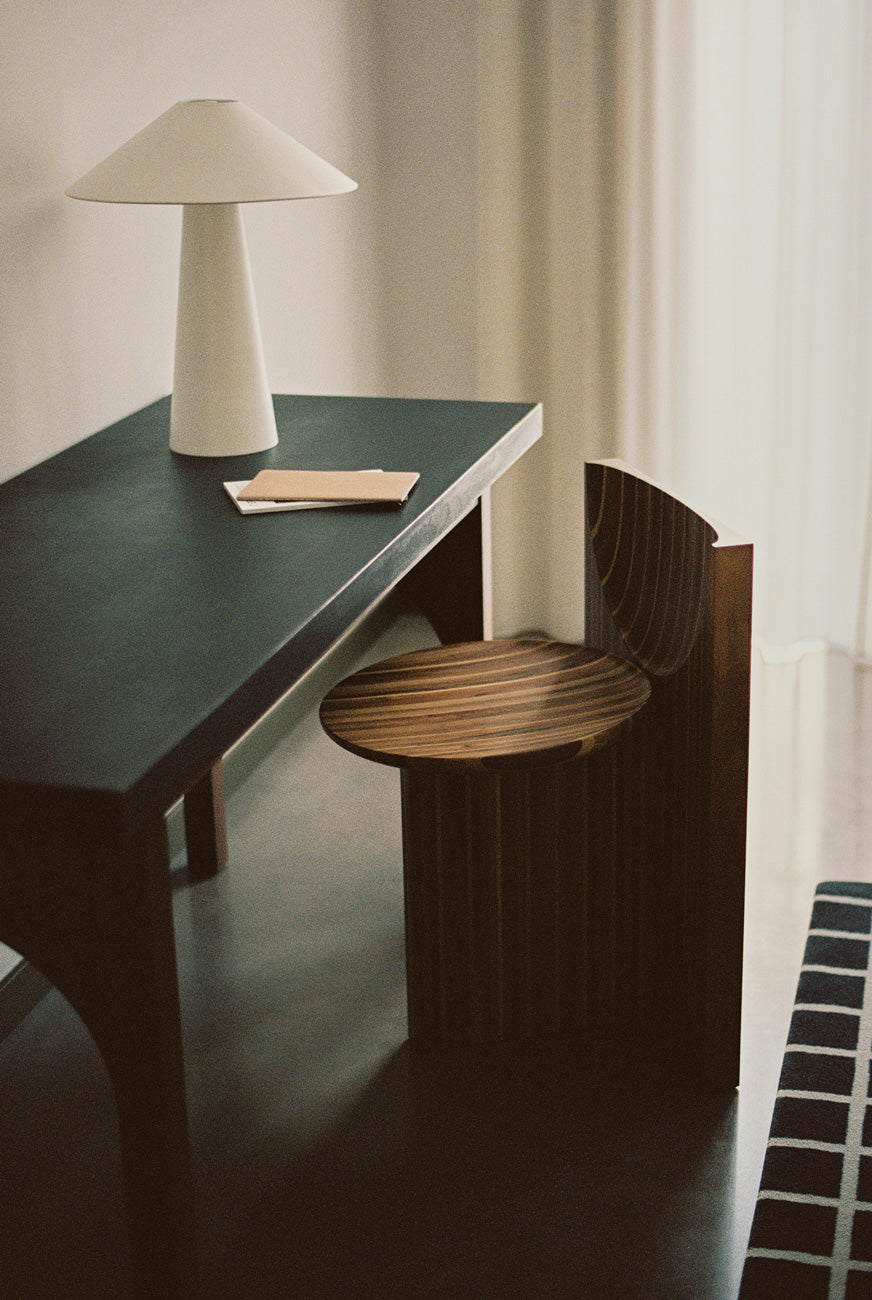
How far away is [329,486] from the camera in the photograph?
60.0 inches

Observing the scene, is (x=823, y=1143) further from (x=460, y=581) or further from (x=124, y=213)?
(x=124, y=213)

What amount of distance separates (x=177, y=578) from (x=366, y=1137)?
26.5 inches

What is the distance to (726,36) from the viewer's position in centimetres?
267

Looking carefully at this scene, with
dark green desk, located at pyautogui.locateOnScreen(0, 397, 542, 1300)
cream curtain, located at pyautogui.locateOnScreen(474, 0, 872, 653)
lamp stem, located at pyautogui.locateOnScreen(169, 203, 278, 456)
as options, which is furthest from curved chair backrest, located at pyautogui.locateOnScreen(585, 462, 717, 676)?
cream curtain, located at pyautogui.locateOnScreen(474, 0, 872, 653)

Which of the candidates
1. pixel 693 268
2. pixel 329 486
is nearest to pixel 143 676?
pixel 329 486

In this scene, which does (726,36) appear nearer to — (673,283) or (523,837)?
(673,283)

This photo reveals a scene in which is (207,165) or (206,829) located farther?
(206,829)

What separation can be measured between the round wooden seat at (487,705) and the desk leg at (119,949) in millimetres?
441

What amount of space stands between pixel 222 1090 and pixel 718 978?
1.91ft

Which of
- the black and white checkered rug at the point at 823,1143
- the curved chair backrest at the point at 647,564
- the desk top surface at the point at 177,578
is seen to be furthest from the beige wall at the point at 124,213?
the black and white checkered rug at the point at 823,1143

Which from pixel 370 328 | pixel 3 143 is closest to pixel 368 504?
pixel 3 143

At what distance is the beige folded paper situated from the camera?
1494 mm

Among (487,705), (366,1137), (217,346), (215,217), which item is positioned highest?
(215,217)

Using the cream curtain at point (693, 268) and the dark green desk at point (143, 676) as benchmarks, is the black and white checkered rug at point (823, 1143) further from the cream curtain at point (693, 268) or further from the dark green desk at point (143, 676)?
the cream curtain at point (693, 268)
